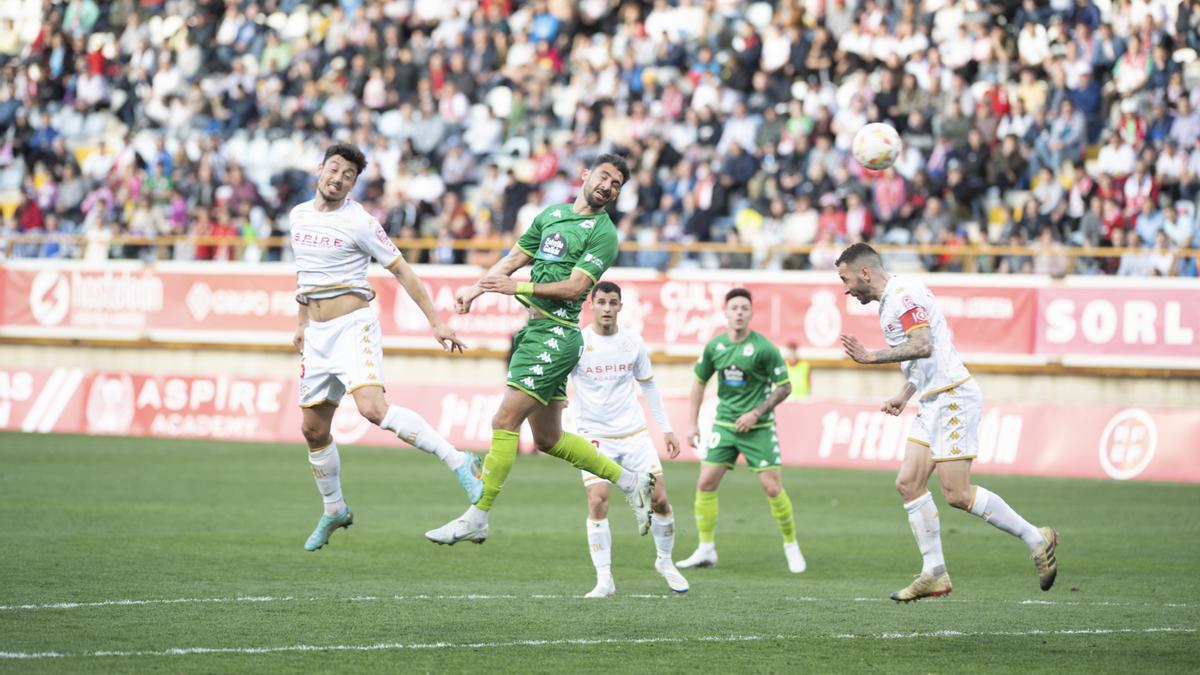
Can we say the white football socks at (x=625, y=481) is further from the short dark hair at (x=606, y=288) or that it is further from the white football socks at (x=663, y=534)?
the short dark hair at (x=606, y=288)

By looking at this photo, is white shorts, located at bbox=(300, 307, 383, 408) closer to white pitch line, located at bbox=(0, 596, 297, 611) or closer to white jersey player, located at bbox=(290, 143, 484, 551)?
white jersey player, located at bbox=(290, 143, 484, 551)

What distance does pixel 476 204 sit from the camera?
31188 millimetres

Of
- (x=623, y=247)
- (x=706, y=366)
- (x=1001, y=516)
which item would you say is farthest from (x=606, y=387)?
(x=623, y=247)

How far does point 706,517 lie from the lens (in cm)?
1499

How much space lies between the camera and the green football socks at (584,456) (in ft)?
38.5

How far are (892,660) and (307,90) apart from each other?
26634mm

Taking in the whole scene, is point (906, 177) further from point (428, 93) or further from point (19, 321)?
point (19, 321)

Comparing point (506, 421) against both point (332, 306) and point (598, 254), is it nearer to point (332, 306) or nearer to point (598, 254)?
point (598, 254)

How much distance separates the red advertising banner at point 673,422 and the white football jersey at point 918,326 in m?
12.3

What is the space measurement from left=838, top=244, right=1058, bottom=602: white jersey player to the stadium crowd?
1429 centimetres

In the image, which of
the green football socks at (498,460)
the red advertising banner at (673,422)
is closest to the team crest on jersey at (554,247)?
the green football socks at (498,460)

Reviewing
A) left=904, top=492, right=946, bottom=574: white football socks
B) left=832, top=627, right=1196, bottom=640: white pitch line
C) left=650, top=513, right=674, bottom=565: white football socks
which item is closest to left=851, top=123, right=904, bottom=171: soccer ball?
left=904, top=492, right=946, bottom=574: white football socks

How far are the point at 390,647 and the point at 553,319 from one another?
300 centimetres

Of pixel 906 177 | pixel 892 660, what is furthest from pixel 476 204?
pixel 892 660
